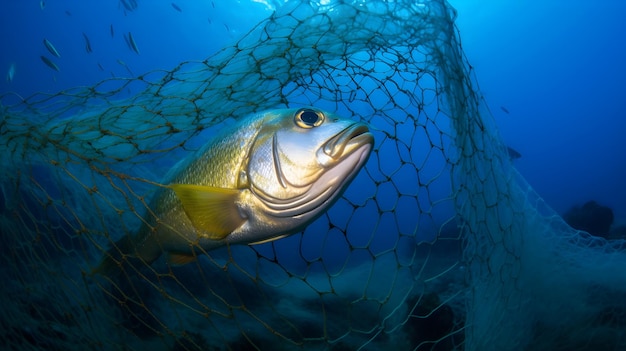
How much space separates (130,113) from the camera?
3.11m

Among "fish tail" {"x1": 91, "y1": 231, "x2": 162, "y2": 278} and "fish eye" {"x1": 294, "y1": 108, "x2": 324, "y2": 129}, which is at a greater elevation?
"fish eye" {"x1": 294, "y1": 108, "x2": 324, "y2": 129}

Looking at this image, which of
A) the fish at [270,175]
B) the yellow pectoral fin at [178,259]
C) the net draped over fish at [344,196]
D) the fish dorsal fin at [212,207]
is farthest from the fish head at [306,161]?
the yellow pectoral fin at [178,259]

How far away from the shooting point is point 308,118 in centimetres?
178

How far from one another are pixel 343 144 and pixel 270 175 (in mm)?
439

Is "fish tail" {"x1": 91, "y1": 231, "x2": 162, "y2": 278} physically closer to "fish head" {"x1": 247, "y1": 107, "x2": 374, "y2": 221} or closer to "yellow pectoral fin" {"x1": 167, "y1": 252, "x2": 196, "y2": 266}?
"yellow pectoral fin" {"x1": 167, "y1": 252, "x2": 196, "y2": 266}

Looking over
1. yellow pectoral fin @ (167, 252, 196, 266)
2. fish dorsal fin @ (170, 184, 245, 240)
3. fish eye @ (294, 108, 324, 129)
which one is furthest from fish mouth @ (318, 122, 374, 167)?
yellow pectoral fin @ (167, 252, 196, 266)

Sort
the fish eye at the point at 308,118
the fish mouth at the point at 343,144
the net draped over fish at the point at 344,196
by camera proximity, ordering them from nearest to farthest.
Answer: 1. the fish mouth at the point at 343,144
2. the fish eye at the point at 308,118
3. the net draped over fish at the point at 344,196

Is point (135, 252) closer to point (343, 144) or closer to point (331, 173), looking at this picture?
point (331, 173)

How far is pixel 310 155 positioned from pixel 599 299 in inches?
187

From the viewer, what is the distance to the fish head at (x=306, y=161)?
1.66 metres

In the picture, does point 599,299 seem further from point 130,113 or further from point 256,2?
point 256,2

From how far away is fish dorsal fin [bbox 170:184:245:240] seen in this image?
167 centimetres

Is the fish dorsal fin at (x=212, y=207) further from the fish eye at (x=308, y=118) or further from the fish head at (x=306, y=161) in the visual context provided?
the fish eye at (x=308, y=118)

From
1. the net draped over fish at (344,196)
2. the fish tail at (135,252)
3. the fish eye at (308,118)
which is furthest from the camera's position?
the net draped over fish at (344,196)
